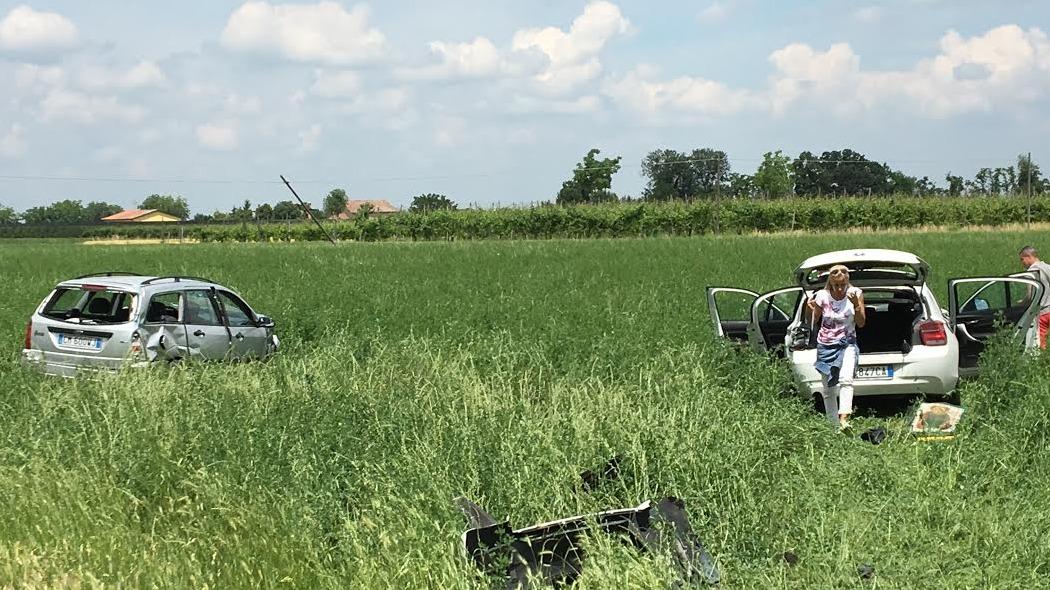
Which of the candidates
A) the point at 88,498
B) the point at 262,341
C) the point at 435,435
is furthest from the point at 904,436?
the point at 262,341

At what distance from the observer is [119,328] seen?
1209 centimetres

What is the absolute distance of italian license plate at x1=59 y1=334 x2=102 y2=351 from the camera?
1218 cm

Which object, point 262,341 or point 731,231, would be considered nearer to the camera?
point 262,341

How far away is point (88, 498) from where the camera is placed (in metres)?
6.77

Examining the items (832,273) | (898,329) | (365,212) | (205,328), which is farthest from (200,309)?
(365,212)

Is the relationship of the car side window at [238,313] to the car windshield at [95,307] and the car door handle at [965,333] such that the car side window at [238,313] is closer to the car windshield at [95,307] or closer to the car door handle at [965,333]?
the car windshield at [95,307]

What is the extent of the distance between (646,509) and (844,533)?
1.13 meters

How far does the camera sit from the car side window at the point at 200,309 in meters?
13.1

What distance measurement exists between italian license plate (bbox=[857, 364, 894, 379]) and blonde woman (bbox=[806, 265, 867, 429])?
33 centimetres

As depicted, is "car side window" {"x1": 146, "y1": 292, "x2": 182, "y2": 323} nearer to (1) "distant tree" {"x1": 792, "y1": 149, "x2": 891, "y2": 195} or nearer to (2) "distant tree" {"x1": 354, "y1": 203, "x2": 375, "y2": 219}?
(2) "distant tree" {"x1": 354, "y1": 203, "x2": 375, "y2": 219}

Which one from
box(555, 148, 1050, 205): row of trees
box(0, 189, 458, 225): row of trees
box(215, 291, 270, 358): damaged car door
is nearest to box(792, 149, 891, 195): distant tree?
box(555, 148, 1050, 205): row of trees

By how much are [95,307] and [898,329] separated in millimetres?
9743

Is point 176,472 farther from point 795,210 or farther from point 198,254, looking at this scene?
point 795,210

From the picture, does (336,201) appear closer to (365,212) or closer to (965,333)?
(365,212)
